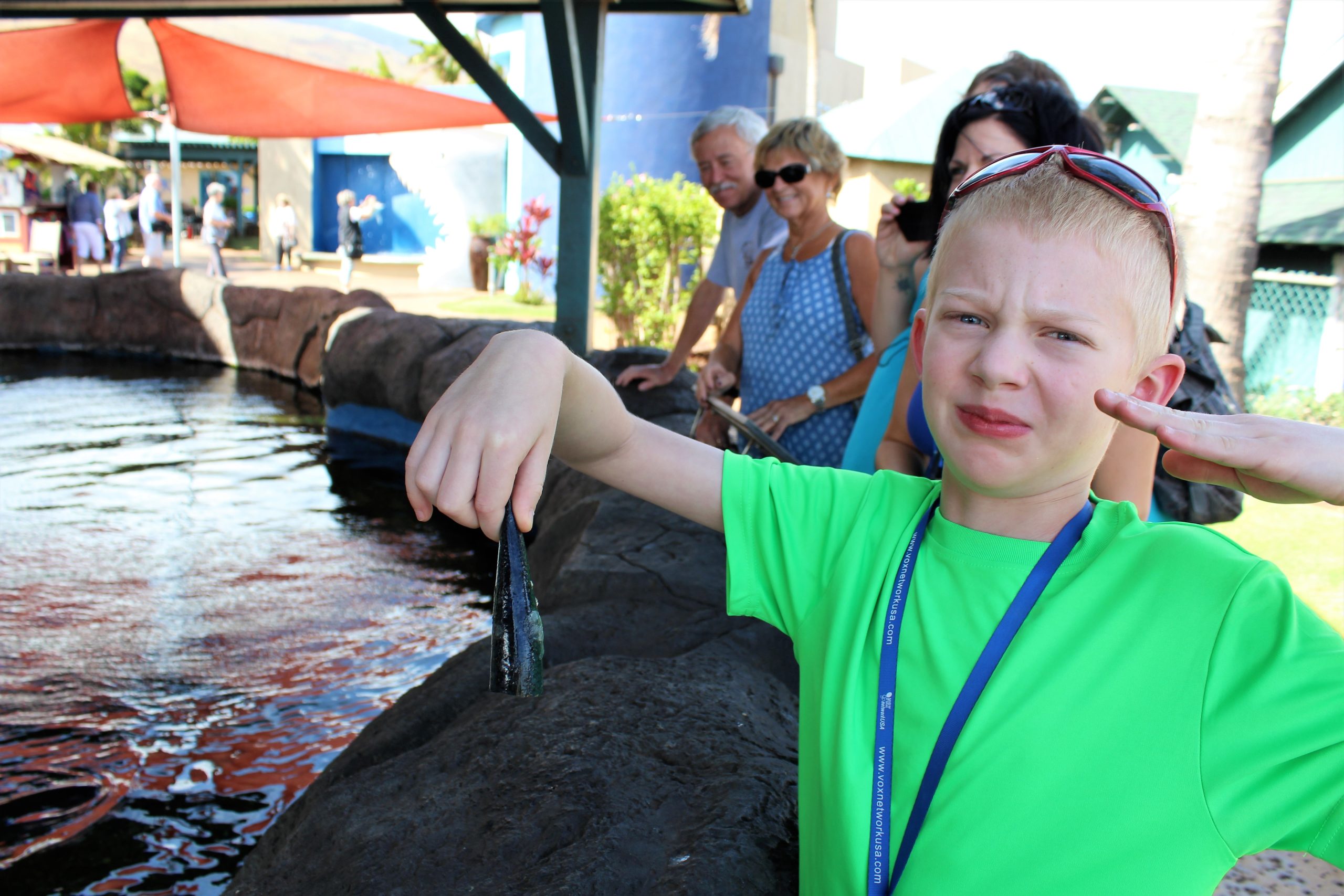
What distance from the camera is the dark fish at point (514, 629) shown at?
97cm

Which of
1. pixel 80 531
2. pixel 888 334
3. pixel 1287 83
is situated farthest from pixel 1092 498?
pixel 1287 83

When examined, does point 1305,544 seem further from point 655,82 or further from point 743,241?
point 655,82

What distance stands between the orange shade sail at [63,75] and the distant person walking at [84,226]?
8264mm

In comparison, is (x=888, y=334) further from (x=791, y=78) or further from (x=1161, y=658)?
(x=791, y=78)

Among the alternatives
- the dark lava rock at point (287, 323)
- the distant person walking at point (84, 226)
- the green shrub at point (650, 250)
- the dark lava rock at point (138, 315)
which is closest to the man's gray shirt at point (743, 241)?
the green shrub at point (650, 250)

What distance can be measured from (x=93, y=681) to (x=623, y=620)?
7.38ft

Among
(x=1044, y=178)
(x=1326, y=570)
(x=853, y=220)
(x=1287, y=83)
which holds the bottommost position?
(x=1326, y=570)

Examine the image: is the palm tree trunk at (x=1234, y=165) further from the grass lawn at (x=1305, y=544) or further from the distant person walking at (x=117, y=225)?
the distant person walking at (x=117, y=225)

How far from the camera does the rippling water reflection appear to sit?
280 cm

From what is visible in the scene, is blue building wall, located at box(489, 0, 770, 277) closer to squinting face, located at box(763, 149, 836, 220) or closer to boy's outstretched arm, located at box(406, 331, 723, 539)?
squinting face, located at box(763, 149, 836, 220)

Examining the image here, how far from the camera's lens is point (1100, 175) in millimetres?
1088

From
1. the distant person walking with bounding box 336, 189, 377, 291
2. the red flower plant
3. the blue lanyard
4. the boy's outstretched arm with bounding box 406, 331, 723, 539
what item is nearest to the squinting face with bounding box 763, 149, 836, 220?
the boy's outstretched arm with bounding box 406, 331, 723, 539

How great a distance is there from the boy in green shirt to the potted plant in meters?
16.4

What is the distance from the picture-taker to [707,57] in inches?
569
